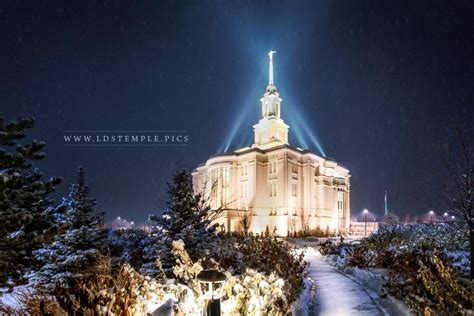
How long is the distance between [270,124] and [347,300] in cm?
5096

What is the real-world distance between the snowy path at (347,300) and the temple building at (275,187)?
112 feet

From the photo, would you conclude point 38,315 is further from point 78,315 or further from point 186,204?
point 186,204

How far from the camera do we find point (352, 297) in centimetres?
1007

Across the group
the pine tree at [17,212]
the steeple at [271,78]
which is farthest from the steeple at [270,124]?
the pine tree at [17,212]

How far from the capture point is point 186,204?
11.6 meters

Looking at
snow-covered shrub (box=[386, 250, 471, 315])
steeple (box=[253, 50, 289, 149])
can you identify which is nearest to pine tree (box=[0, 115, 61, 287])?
snow-covered shrub (box=[386, 250, 471, 315])

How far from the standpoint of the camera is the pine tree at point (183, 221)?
11.2 metres

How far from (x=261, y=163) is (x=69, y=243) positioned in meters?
41.5

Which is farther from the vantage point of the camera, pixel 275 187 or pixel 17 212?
pixel 275 187

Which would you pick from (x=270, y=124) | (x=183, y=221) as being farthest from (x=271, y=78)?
(x=183, y=221)

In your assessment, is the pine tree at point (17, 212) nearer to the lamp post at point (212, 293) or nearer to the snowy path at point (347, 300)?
the lamp post at point (212, 293)

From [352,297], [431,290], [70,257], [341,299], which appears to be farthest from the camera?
[70,257]

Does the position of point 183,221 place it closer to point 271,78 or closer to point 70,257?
point 70,257

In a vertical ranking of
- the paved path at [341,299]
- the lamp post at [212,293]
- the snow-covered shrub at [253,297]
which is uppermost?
the lamp post at [212,293]
